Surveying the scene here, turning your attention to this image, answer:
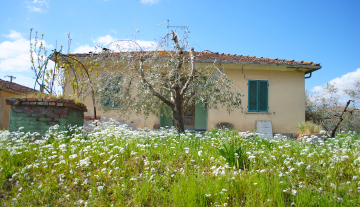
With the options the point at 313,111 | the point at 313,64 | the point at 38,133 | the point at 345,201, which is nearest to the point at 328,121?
the point at 313,111

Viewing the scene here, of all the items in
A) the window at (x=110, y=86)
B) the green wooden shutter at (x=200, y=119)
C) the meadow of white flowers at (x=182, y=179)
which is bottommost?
the meadow of white flowers at (x=182, y=179)

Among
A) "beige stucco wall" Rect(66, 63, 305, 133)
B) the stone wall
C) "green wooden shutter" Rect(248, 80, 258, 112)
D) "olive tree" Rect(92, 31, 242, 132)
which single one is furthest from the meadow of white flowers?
"green wooden shutter" Rect(248, 80, 258, 112)

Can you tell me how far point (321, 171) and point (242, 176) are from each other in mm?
1044

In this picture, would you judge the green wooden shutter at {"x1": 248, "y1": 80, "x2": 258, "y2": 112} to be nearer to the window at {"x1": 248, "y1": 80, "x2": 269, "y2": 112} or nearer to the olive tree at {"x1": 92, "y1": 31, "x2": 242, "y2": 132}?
the window at {"x1": 248, "y1": 80, "x2": 269, "y2": 112}

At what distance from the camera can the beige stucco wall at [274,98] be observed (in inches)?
375

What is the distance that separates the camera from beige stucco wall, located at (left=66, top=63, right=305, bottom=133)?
31.2 feet

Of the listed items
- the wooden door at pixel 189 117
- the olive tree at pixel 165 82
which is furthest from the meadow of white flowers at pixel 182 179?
the wooden door at pixel 189 117

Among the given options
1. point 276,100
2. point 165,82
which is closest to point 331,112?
point 276,100

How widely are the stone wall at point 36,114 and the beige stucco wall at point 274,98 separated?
5850mm

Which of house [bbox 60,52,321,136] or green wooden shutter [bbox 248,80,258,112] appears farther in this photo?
green wooden shutter [bbox 248,80,258,112]

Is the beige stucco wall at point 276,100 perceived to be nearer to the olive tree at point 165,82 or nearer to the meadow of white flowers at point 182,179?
the olive tree at point 165,82

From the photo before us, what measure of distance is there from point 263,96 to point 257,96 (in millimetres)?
Result: 264

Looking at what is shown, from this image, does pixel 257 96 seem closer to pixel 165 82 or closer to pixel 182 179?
pixel 165 82

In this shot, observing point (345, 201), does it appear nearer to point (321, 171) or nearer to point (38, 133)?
point (321, 171)
